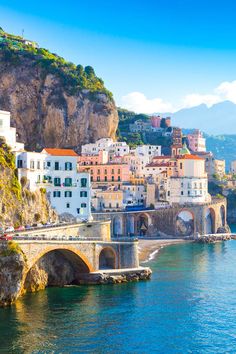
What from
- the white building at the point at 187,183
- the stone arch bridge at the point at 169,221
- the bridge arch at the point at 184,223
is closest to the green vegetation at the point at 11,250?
the stone arch bridge at the point at 169,221

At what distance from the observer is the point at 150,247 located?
376ft

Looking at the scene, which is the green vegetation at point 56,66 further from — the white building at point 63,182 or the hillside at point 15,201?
the hillside at point 15,201

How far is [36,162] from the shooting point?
9031cm

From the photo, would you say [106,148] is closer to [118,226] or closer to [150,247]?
[118,226]

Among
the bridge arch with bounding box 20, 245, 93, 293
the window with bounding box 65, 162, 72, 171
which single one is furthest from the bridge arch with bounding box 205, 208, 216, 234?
the bridge arch with bounding box 20, 245, 93, 293

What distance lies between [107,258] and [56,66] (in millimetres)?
92032

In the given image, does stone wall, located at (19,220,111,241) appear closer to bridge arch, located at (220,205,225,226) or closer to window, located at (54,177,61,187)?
window, located at (54,177,61,187)

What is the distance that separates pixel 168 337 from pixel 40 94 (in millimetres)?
113299

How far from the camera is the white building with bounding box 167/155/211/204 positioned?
5472 inches

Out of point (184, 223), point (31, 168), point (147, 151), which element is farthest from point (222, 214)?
point (31, 168)

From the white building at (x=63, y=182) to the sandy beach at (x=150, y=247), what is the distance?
12736 millimetres

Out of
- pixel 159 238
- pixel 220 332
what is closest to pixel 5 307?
pixel 220 332

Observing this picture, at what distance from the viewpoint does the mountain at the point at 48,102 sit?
155m

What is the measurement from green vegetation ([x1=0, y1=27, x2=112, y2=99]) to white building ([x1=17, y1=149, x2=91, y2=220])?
65513mm
